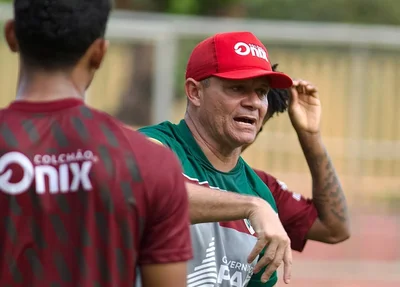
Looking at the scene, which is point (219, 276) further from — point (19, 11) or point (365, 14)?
point (365, 14)

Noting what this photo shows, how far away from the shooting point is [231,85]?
4.21 meters

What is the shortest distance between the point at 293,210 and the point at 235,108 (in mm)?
752

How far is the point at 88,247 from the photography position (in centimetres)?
253

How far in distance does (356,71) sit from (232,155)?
7.28 metres

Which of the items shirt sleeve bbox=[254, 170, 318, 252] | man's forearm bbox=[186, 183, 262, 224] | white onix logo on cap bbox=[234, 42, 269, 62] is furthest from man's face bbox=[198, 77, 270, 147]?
man's forearm bbox=[186, 183, 262, 224]

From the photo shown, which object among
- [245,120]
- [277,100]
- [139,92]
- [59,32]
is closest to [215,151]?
[245,120]

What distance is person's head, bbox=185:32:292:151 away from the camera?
415 centimetres

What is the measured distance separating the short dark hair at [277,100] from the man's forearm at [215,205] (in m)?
1.56

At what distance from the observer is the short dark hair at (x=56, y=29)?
257cm

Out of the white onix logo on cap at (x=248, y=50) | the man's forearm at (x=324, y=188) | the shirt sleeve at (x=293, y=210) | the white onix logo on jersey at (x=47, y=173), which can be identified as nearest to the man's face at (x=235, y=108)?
the white onix logo on cap at (x=248, y=50)

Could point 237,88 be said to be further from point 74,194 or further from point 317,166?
point 74,194

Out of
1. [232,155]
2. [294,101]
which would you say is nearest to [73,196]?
[232,155]

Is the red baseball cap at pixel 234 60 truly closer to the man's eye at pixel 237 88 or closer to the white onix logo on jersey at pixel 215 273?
the man's eye at pixel 237 88

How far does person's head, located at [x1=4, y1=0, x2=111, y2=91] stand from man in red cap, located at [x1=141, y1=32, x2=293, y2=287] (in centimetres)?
130
